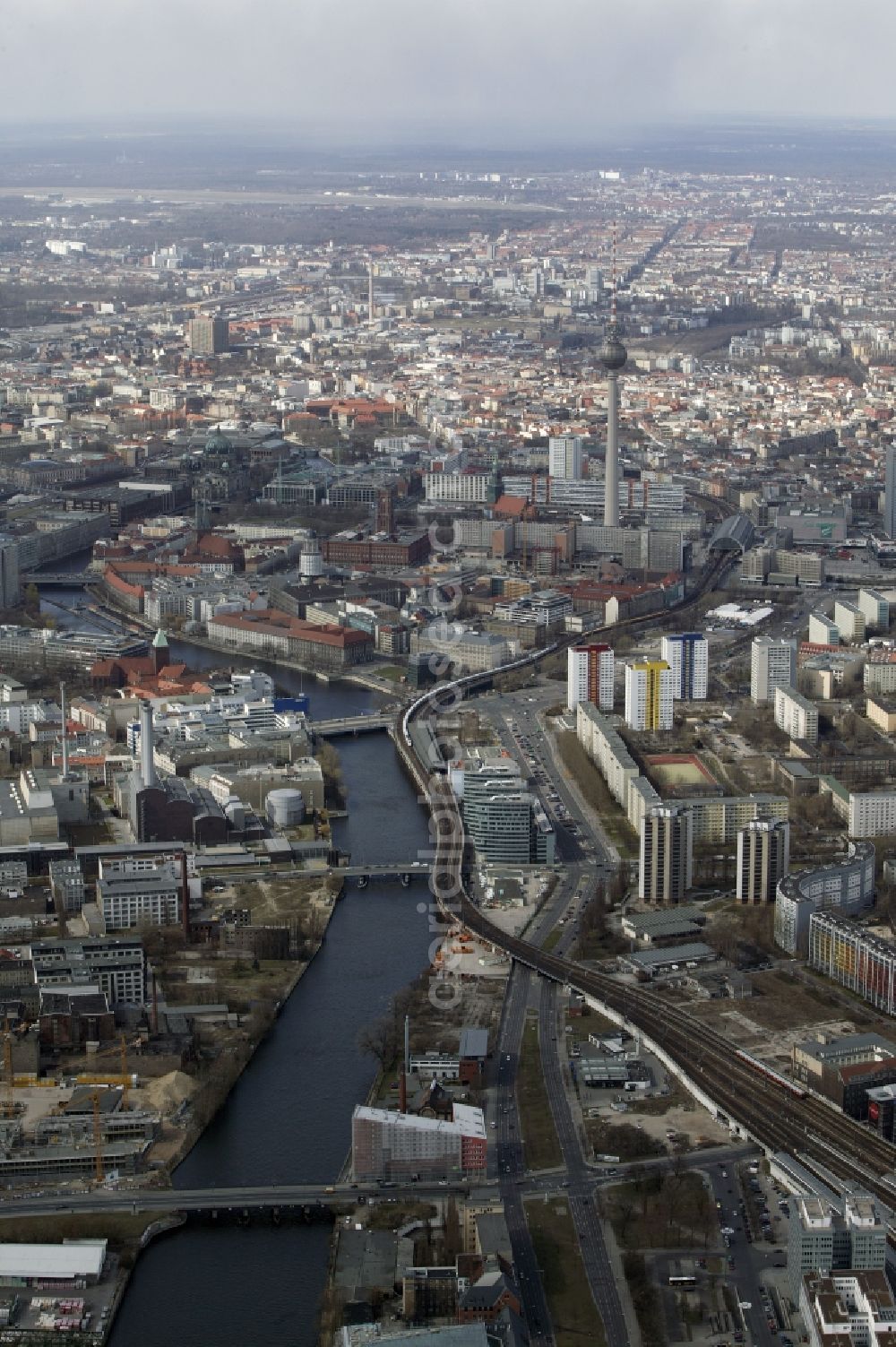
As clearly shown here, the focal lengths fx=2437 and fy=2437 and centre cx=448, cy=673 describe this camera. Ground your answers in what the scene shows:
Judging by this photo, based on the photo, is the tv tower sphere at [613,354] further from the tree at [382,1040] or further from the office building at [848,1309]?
the office building at [848,1309]

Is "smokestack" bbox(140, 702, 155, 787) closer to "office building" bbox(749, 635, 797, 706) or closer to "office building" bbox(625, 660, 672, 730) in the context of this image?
"office building" bbox(625, 660, 672, 730)

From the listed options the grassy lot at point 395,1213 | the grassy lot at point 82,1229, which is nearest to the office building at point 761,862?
the grassy lot at point 395,1213

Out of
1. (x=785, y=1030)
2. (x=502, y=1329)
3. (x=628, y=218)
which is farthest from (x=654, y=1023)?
(x=628, y=218)

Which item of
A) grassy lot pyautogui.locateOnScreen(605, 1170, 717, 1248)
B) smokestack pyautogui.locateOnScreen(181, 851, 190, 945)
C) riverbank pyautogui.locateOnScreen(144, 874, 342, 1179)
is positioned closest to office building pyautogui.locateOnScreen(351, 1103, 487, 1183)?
grassy lot pyautogui.locateOnScreen(605, 1170, 717, 1248)

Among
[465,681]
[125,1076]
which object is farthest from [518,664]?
[125,1076]

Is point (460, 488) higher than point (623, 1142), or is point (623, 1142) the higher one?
point (460, 488)

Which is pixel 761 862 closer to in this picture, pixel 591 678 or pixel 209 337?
pixel 591 678

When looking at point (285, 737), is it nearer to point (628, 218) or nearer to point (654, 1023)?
point (654, 1023)
